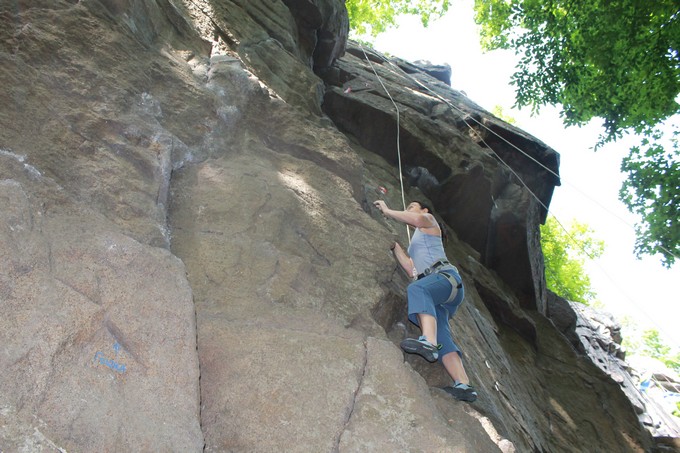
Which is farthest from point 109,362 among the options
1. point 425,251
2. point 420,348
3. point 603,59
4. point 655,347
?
point 655,347

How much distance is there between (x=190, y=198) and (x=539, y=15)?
1120cm

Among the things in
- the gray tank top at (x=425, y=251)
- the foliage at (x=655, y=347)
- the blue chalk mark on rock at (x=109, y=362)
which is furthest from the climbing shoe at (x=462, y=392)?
the foliage at (x=655, y=347)

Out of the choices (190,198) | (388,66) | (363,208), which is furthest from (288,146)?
(388,66)

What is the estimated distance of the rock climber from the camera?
393cm

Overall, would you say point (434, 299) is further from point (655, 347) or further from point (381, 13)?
point (655, 347)

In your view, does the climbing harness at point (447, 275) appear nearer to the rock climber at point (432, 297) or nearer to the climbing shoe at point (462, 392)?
the rock climber at point (432, 297)

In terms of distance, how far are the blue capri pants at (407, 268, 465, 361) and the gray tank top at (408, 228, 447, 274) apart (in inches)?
9.4

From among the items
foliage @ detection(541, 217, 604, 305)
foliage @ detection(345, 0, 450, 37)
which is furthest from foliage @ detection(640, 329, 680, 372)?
foliage @ detection(345, 0, 450, 37)

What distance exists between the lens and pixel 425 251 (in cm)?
471

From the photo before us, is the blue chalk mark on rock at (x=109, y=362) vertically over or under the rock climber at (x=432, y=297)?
under

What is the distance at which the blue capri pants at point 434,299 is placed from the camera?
4117 mm

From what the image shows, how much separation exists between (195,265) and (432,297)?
6.19 feet

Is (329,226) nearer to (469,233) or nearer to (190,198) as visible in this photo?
(190,198)

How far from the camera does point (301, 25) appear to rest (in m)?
9.09
